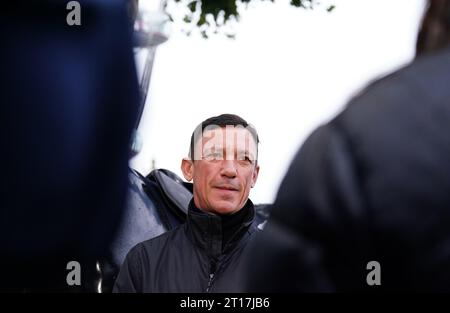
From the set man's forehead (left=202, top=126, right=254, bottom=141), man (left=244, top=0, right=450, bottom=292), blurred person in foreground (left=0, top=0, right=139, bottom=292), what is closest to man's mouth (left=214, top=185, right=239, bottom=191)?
man's forehead (left=202, top=126, right=254, bottom=141)

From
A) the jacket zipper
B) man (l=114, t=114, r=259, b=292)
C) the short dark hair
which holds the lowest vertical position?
the jacket zipper

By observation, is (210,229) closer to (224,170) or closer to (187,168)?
(224,170)

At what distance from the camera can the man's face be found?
2303 millimetres

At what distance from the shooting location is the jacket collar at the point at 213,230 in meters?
2.26

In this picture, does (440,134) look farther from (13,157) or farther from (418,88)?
(13,157)

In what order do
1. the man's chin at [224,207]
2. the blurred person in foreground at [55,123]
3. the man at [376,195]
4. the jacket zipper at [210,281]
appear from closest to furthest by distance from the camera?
the man at [376,195], the blurred person in foreground at [55,123], the jacket zipper at [210,281], the man's chin at [224,207]

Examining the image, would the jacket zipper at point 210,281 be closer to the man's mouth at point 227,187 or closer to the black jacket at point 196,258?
the black jacket at point 196,258

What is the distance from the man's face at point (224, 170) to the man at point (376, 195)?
51.9 inches

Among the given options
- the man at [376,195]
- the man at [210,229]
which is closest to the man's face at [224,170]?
the man at [210,229]

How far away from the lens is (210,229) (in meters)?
2.27

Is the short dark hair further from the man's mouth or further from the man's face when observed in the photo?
the man's mouth

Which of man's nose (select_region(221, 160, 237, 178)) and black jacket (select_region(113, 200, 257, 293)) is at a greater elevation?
man's nose (select_region(221, 160, 237, 178))

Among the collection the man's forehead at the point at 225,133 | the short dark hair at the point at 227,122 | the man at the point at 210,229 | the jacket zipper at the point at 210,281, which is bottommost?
the jacket zipper at the point at 210,281
